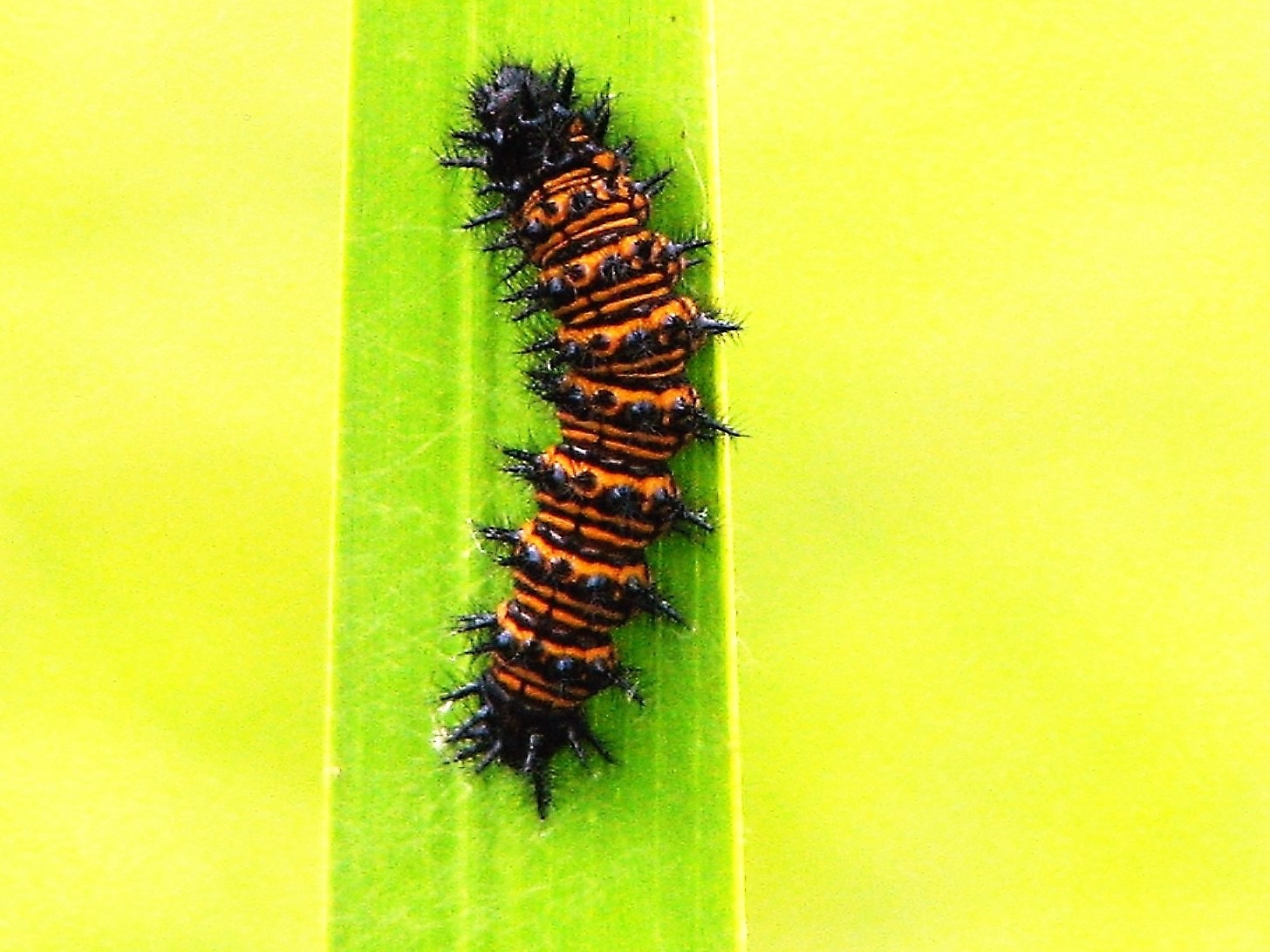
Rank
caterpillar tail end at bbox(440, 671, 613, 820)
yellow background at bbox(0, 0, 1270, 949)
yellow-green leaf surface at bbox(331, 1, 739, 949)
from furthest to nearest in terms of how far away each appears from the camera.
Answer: yellow background at bbox(0, 0, 1270, 949)
caterpillar tail end at bbox(440, 671, 613, 820)
yellow-green leaf surface at bbox(331, 1, 739, 949)

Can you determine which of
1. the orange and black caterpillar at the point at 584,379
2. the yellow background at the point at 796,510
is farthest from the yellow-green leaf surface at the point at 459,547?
the yellow background at the point at 796,510

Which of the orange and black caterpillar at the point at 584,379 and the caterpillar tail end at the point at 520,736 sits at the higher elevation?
the orange and black caterpillar at the point at 584,379

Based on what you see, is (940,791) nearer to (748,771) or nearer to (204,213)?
(748,771)

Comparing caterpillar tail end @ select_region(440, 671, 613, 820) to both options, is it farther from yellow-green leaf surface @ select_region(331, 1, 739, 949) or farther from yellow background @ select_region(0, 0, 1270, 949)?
yellow background @ select_region(0, 0, 1270, 949)

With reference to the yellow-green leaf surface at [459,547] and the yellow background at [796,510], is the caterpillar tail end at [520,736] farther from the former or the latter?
the yellow background at [796,510]

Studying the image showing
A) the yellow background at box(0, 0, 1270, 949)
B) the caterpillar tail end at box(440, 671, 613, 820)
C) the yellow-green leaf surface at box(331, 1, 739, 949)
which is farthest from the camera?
the yellow background at box(0, 0, 1270, 949)

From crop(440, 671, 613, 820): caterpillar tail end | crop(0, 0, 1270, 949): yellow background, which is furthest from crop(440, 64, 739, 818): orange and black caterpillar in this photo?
crop(0, 0, 1270, 949): yellow background
